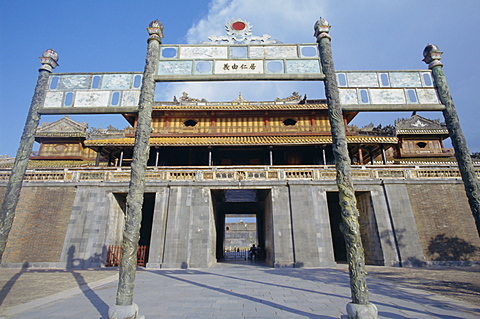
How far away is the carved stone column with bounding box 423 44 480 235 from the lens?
536 cm

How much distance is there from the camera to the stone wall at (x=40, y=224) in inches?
549

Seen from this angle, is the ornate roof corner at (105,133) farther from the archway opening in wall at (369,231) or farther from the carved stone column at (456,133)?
the carved stone column at (456,133)

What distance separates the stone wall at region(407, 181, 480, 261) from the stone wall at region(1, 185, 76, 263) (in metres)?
19.7

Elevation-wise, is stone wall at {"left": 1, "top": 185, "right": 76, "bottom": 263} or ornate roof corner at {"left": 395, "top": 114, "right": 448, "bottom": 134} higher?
ornate roof corner at {"left": 395, "top": 114, "right": 448, "bottom": 134}

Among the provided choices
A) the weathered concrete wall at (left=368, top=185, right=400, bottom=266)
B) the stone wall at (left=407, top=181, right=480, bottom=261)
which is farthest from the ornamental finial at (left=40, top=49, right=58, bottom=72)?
the stone wall at (left=407, top=181, right=480, bottom=261)

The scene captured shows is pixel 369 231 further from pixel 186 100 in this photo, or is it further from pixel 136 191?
pixel 186 100

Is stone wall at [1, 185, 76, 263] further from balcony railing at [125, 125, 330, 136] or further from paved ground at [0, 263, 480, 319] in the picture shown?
balcony railing at [125, 125, 330, 136]

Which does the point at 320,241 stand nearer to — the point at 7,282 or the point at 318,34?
the point at 318,34

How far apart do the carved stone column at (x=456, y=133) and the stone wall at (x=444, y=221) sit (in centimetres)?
990

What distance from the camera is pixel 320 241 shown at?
1349 cm

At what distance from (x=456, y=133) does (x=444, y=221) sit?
10.9 meters

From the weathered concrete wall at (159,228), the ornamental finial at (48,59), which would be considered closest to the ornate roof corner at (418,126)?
the weathered concrete wall at (159,228)

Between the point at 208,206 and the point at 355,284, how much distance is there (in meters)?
10.9

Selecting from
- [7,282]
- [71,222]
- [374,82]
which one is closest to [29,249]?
[71,222]
